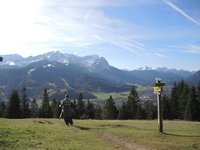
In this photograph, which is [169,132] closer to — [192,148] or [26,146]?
[192,148]

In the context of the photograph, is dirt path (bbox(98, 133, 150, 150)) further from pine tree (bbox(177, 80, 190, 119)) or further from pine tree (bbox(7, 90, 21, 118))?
pine tree (bbox(177, 80, 190, 119))

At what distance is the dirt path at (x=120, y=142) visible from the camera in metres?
23.5

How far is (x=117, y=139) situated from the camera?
26.8 meters

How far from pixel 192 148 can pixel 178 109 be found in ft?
330

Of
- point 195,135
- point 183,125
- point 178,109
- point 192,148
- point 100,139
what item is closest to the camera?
point 192,148

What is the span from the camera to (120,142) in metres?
25.5

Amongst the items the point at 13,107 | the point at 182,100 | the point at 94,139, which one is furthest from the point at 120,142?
the point at 182,100

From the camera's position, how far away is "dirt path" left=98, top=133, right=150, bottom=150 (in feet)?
77.3

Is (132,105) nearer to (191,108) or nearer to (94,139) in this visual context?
(191,108)

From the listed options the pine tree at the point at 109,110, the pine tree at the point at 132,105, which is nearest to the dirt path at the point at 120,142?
the pine tree at the point at 132,105

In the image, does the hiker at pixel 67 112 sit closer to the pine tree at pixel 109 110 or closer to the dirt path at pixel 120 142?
the dirt path at pixel 120 142

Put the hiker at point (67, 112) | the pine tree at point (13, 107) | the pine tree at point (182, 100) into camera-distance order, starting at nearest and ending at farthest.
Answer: the hiker at point (67, 112) < the pine tree at point (13, 107) < the pine tree at point (182, 100)

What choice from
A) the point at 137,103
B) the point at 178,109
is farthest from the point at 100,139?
the point at 137,103

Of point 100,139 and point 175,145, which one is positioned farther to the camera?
point 100,139
